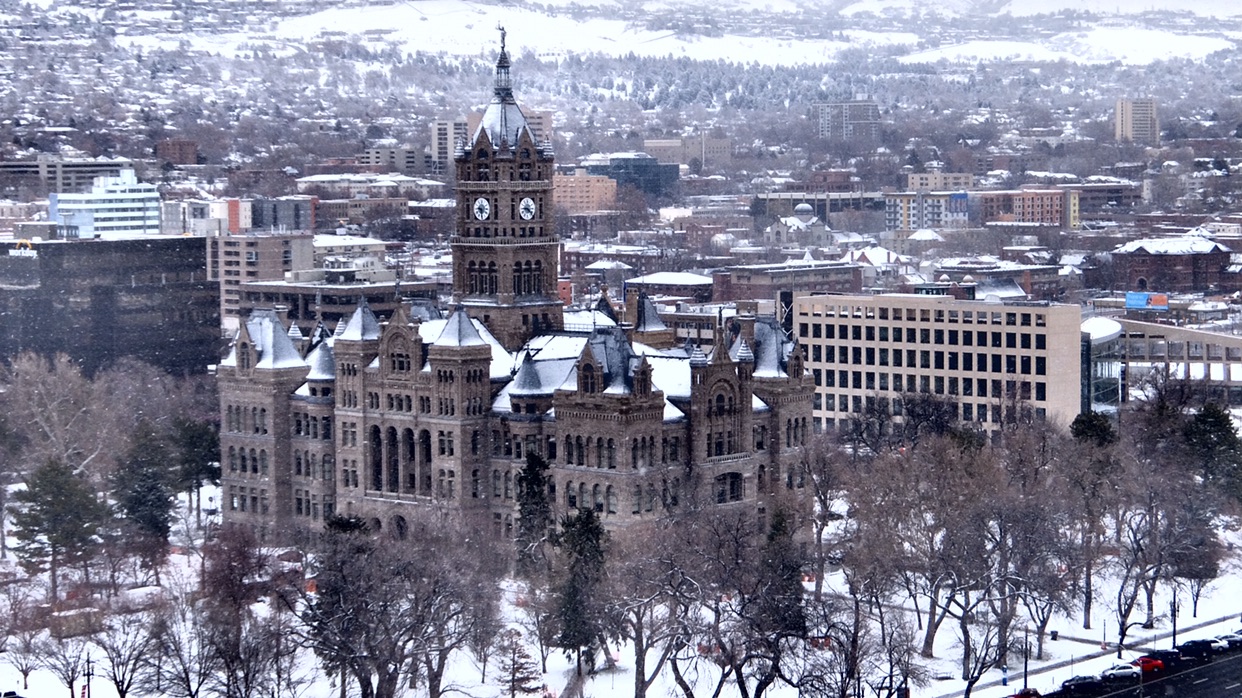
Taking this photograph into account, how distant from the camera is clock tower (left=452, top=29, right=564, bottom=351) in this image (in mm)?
116688

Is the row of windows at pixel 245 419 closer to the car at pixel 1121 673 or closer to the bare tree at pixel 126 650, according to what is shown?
the bare tree at pixel 126 650

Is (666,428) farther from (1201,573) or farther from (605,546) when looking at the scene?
(1201,573)

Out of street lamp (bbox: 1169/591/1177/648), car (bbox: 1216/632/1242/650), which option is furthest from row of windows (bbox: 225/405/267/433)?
car (bbox: 1216/632/1242/650)

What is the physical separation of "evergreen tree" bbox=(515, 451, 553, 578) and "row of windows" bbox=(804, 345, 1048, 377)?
38324 millimetres

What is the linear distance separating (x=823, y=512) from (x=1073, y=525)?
33.1ft

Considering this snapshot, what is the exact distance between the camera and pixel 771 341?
4476 inches

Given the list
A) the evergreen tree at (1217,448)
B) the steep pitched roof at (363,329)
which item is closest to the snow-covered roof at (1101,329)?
the evergreen tree at (1217,448)

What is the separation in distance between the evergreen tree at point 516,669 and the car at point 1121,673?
63.2 ft

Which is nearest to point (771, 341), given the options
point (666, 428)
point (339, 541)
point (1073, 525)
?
point (666, 428)

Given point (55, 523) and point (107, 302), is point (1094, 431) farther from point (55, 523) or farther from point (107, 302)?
point (107, 302)

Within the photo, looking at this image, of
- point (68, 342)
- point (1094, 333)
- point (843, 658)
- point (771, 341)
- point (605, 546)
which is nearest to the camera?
point (843, 658)

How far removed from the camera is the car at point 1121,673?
91.9 meters

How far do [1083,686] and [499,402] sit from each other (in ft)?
98.2

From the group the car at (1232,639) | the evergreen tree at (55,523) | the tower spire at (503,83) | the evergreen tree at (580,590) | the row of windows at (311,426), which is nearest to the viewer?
the evergreen tree at (580,590)
